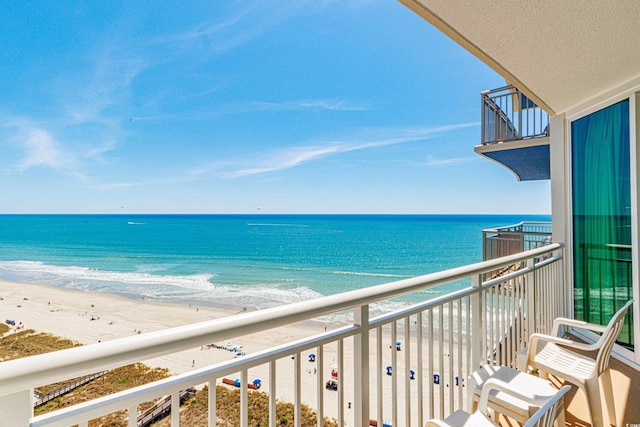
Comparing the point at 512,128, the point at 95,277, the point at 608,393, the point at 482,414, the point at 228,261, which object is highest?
the point at 512,128

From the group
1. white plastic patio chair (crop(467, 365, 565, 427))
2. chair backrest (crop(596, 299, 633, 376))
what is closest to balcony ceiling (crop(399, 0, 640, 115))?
chair backrest (crop(596, 299, 633, 376))

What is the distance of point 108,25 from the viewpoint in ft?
64.3

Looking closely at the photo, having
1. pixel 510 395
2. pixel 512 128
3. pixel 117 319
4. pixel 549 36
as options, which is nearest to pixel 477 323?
pixel 510 395

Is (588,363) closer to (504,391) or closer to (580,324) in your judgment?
(580,324)

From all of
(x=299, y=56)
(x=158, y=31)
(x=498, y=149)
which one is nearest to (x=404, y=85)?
(x=299, y=56)

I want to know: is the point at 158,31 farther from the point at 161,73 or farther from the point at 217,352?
the point at 217,352

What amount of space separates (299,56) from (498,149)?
1825cm

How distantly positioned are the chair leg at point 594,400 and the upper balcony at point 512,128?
193 inches

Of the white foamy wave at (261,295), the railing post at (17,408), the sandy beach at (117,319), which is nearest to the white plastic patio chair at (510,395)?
the railing post at (17,408)

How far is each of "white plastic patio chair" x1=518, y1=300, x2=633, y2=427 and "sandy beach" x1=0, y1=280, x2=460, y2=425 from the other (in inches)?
189

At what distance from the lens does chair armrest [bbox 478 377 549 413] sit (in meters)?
1.41

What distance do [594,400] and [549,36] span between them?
1.93m

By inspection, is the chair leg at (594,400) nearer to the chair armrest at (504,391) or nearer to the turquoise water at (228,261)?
the chair armrest at (504,391)

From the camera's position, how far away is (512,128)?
5938 millimetres
